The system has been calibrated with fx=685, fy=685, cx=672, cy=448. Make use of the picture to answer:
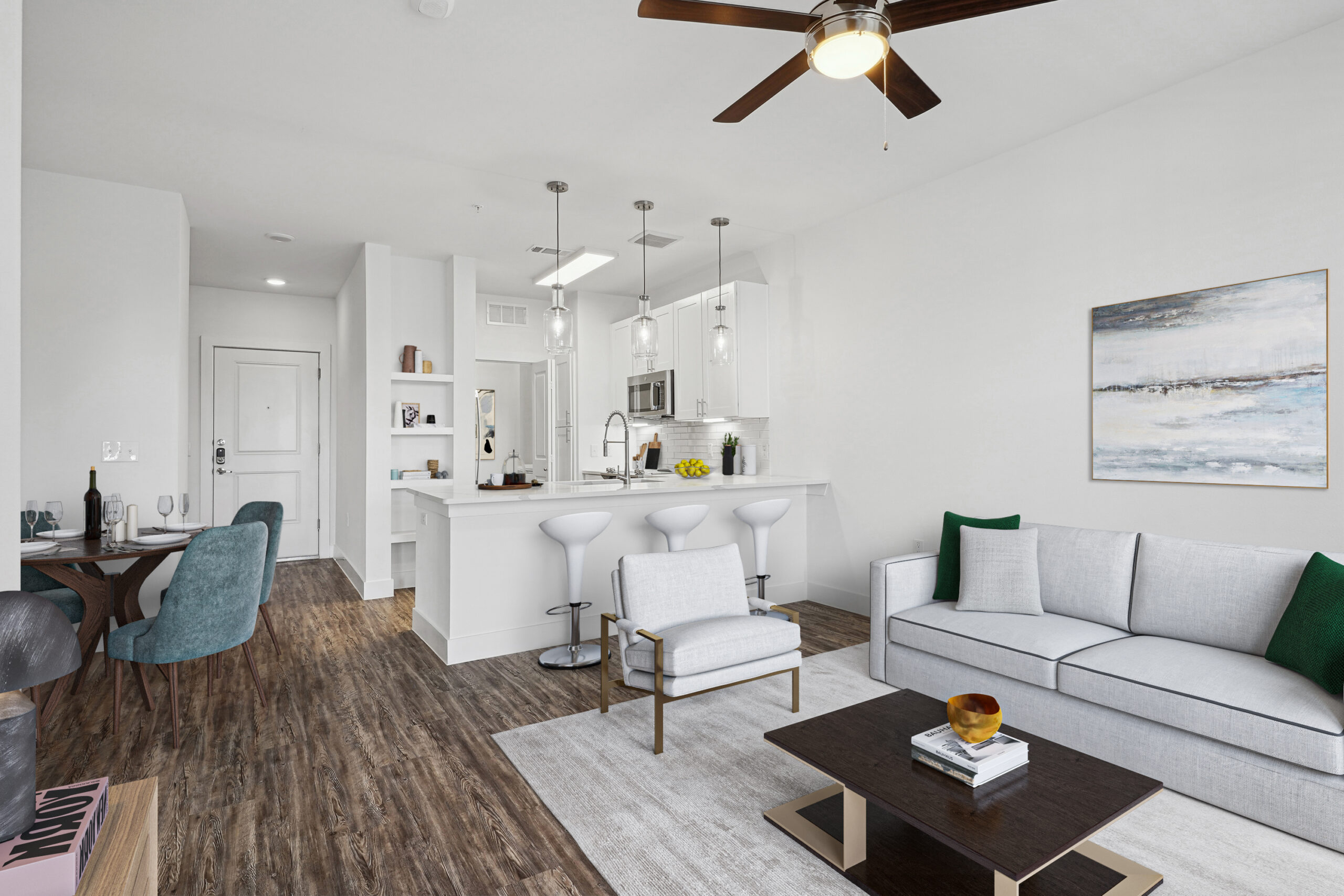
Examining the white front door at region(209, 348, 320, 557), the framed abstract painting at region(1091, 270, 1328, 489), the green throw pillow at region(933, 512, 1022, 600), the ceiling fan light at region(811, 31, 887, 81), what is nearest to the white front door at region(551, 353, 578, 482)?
the white front door at region(209, 348, 320, 557)

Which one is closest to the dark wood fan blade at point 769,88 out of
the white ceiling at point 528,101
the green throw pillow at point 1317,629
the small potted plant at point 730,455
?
the white ceiling at point 528,101

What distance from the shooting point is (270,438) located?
7.21 metres

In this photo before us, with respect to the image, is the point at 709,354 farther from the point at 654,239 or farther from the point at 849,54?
the point at 849,54

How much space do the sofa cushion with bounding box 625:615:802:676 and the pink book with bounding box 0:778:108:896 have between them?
207 centimetres

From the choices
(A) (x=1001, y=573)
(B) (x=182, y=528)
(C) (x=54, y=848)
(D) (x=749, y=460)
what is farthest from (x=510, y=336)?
(C) (x=54, y=848)

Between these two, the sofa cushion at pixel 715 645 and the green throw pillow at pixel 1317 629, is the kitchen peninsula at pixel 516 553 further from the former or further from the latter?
the green throw pillow at pixel 1317 629

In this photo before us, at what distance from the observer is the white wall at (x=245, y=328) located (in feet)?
22.5

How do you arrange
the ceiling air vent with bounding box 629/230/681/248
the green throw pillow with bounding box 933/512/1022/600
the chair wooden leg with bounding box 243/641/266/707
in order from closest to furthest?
1. the chair wooden leg with bounding box 243/641/266/707
2. the green throw pillow with bounding box 933/512/1022/600
3. the ceiling air vent with bounding box 629/230/681/248

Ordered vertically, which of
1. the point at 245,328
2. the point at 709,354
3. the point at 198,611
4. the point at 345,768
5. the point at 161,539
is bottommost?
the point at 345,768

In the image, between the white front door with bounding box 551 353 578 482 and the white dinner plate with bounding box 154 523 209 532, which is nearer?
the white dinner plate with bounding box 154 523 209 532

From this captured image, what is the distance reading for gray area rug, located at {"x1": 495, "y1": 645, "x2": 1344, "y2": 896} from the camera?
2016 mm

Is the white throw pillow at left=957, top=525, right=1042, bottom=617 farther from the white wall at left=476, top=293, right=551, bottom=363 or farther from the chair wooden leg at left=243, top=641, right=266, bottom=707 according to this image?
the white wall at left=476, top=293, right=551, bottom=363

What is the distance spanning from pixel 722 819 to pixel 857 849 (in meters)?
0.48

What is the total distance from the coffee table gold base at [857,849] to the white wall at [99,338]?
444 centimetres
